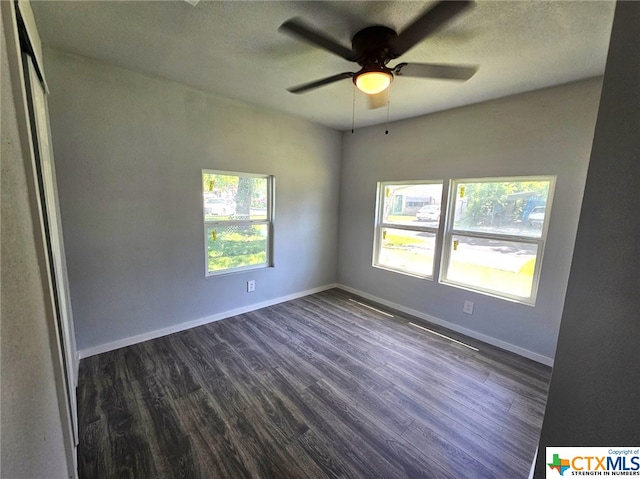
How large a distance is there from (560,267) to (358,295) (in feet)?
7.99

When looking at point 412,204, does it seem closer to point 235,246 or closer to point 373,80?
point 373,80

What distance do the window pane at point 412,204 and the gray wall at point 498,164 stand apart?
166 mm

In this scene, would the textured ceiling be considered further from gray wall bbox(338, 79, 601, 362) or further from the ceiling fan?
gray wall bbox(338, 79, 601, 362)

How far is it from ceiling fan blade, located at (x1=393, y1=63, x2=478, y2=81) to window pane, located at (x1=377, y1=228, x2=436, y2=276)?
1.93 meters

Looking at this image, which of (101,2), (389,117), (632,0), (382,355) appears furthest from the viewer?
(389,117)

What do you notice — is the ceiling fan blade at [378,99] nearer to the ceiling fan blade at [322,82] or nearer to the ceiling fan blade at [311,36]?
the ceiling fan blade at [322,82]

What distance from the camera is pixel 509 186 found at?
2629mm

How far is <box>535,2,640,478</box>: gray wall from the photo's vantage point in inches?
25.7

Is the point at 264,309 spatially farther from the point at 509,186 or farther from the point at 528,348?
the point at 509,186

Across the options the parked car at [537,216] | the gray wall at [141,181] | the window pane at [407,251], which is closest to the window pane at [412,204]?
the window pane at [407,251]

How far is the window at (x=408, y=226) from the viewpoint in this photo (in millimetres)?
3242

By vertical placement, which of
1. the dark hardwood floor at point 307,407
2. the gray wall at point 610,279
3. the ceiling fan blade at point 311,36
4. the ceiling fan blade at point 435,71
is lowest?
the dark hardwood floor at point 307,407

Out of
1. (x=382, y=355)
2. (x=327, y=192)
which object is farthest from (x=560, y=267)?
(x=327, y=192)

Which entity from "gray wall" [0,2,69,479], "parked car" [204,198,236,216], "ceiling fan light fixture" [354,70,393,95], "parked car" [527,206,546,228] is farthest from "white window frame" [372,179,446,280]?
"gray wall" [0,2,69,479]
